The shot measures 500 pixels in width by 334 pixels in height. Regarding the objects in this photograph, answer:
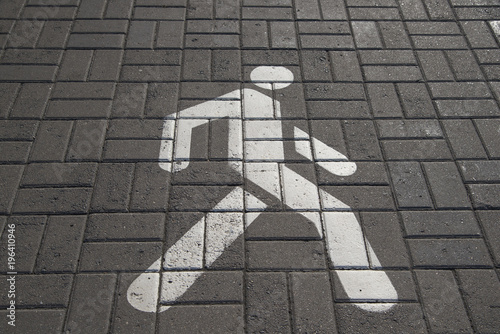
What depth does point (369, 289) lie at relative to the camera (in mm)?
2486

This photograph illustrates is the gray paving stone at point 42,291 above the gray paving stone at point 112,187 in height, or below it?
below

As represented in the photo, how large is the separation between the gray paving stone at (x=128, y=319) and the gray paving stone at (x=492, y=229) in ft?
6.24

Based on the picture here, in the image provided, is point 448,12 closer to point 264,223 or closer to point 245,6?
point 245,6

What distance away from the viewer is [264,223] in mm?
2721

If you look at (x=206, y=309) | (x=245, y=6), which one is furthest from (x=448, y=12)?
(x=206, y=309)

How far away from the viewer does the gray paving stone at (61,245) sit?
253 cm

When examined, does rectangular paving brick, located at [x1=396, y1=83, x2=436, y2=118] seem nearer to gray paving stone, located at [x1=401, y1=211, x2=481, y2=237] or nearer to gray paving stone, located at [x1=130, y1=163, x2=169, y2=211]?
gray paving stone, located at [x1=401, y1=211, x2=481, y2=237]

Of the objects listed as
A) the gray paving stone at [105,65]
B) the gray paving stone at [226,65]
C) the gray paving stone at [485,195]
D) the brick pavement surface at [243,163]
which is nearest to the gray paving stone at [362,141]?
the brick pavement surface at [243,163]

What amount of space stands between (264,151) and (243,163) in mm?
172

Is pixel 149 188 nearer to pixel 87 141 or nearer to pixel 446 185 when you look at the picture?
pixel 87 141

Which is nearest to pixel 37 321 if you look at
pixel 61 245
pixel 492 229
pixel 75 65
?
pixel 61 245

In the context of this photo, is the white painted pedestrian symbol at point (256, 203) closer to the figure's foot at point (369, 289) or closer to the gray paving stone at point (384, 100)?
the figure's foot at point (369, 289)

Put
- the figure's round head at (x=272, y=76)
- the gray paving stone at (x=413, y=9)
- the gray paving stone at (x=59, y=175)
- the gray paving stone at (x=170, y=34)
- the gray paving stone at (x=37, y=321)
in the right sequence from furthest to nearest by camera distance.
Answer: the gray paving stone at (x=413, y=9)
the gray paving stone at (x=170, y=34)
the figure's round head at (x=272, y=76)
the gray paving stone at (x=59, y=175)
the gray paving stone at (x=37, y=321)

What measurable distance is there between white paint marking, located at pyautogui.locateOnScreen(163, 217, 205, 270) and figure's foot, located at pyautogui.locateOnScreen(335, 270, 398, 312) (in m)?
0.76
